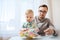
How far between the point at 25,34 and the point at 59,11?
0.39 metres

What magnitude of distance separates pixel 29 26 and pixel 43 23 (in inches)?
5.4

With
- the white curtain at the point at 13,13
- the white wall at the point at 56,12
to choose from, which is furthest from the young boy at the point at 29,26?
the white wall at the point at 56,12

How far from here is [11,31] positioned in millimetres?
1171

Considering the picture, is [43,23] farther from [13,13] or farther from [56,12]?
[13,13]

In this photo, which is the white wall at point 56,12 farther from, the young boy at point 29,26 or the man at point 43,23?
the young boy at point 29,26

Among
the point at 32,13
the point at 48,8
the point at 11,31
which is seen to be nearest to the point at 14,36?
the point at 11,31

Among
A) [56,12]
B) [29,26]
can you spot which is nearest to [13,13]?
[29,26]

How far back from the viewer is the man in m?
1.16

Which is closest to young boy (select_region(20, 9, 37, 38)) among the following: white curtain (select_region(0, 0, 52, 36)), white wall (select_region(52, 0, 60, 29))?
white curtain (select_region(0, 0, 52, 36))

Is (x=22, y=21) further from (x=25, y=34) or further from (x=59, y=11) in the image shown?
(x=59, y=11)

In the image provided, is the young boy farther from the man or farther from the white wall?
the white wall

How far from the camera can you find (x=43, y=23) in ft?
3.87

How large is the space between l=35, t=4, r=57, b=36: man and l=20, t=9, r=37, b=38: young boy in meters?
0.05

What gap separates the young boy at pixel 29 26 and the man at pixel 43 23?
0.05m
